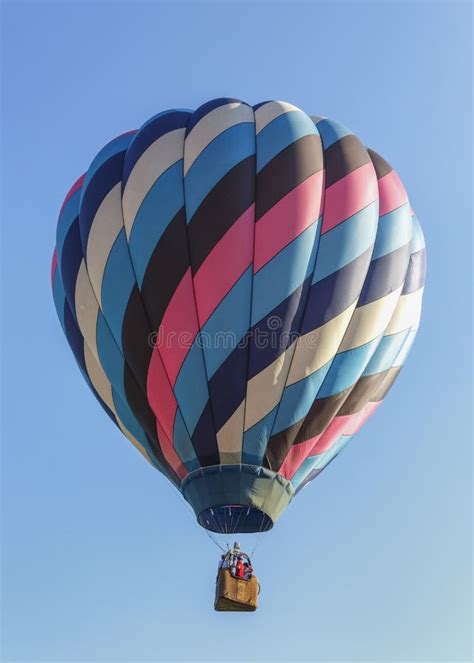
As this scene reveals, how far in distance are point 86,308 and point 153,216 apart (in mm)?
1302

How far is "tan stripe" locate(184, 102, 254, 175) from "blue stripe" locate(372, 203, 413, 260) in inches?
71.3

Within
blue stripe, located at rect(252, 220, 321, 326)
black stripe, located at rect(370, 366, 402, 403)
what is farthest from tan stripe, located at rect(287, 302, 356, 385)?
black stripe, located at rect(370, 366, 402, 403)

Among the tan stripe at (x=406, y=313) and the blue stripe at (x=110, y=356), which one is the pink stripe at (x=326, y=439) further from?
the blue stripe at (x=110, y=356)

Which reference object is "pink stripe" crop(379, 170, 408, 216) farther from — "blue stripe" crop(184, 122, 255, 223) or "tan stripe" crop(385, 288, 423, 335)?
"blue stripe" crop(184, 122, 255, 223)

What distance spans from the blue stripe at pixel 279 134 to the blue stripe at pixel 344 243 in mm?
1030

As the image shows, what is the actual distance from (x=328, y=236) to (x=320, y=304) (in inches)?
28.5

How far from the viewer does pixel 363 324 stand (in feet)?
41.1

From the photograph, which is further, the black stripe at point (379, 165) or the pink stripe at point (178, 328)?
the black stripe at point (379, 165)

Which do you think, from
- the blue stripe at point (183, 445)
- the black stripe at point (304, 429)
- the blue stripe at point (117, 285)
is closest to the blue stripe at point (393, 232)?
the black stripe at point (304, 429)

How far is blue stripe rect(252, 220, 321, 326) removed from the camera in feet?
39.4

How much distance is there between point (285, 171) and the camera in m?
12.5

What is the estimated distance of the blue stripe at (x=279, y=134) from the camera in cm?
1261

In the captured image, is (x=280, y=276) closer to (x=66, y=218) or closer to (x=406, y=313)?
(x=406, y=313)

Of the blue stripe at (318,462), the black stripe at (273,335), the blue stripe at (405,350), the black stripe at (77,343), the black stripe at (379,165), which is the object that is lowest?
the blue stripe at (318,462)
